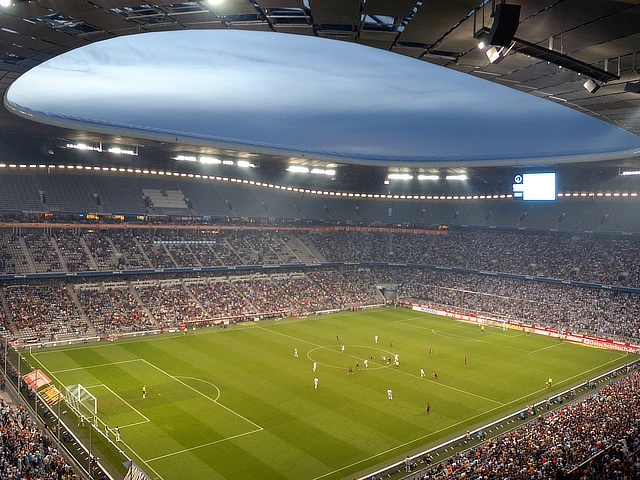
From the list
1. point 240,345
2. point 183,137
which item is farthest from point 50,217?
point 240,345

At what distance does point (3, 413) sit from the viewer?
24094mm

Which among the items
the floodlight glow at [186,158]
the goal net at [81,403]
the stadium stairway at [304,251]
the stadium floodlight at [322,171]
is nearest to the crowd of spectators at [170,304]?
the floodlight glow at [186,158]

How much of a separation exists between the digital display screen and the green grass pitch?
45.9ft

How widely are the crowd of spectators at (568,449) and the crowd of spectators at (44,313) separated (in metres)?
35.9

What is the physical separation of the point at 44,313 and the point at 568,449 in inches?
1715

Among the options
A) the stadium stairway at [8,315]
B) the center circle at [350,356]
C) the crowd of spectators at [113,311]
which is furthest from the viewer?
the crowd of spectators at [113,311]

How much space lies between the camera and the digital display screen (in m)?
48.5

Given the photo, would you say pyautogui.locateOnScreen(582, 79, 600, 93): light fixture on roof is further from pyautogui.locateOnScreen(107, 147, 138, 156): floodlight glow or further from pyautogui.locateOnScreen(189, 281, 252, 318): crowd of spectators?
pyautogui.locateOnScreen(107, 147, 138, 156): floodlight glow

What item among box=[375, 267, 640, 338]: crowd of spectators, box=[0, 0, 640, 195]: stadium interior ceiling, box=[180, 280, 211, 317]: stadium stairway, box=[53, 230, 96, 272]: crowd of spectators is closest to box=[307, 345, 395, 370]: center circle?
box=[180, 280, 211, 317]: stadium stairway

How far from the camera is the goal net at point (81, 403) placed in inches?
1153

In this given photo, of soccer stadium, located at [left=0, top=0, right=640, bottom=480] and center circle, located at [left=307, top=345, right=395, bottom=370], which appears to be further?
center circle, located at [left=307, top=345, right=395, bottom=370]

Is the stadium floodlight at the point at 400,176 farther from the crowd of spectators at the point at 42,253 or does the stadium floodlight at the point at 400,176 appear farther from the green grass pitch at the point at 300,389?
the crowd of spectators at the point at 42,253

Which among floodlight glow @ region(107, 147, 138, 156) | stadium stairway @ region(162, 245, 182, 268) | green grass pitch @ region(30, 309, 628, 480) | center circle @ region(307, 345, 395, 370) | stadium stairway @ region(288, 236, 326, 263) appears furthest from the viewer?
stadium stairway @ region(288, 236, 326, 263)

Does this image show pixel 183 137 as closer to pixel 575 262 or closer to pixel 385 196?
pixel 385 196
